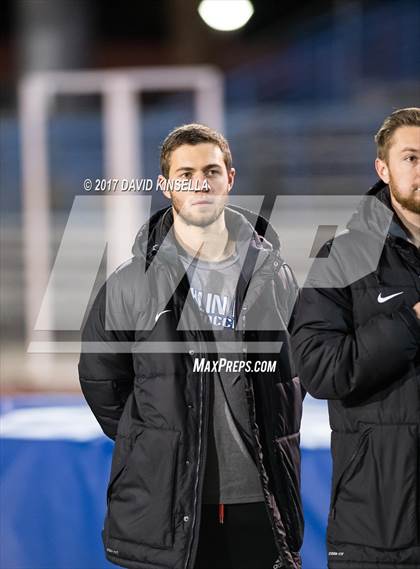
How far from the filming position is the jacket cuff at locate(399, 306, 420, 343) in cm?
123

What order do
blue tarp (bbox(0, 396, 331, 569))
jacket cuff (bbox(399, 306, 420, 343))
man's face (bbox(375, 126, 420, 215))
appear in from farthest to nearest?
blue tarp (bbox(0, 396, 331, 569)) < man's face (bbox(375, 126, 420, 215)) < jacket cuff (bbox(399, 306, 420, 343))

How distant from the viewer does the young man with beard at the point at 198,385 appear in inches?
54.7

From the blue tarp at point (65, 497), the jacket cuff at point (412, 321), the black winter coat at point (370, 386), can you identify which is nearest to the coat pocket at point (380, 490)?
the black winter coat at point (370, 386)

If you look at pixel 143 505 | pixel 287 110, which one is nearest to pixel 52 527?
pixel 143 505

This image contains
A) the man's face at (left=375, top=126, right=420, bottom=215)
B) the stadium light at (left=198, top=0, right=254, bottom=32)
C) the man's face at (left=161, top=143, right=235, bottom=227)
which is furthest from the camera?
the stadium light at (left=198, top=0, right=254, bottom=32)

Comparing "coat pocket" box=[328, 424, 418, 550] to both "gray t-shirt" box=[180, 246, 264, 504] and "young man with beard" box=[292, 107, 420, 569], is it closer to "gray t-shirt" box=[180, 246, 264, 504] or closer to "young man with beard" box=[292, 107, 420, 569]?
"young man with beard" box=[292, 107, 420, 569]

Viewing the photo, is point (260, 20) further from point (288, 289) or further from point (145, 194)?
point (288, 289)

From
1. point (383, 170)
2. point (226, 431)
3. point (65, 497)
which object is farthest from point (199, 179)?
point (65, 497)

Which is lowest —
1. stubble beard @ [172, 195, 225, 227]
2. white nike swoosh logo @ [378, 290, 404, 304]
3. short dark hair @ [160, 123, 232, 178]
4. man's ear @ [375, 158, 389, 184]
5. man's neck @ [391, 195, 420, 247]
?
white nike swoosh logo @ [378, 290, 404, 304]

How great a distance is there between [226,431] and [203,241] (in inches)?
13.6

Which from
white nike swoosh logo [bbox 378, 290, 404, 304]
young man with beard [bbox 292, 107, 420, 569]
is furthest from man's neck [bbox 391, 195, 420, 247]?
white nike swoosh logo [bbox 378, 290, 404, 304]

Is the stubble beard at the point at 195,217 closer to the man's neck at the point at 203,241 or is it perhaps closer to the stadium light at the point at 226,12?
the man's neck at the point at 203,241

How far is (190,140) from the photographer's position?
1512mm

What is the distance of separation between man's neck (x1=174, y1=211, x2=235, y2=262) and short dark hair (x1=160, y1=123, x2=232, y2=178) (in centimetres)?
10
